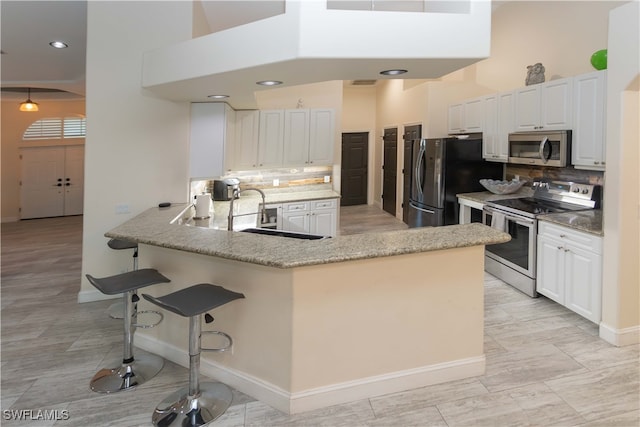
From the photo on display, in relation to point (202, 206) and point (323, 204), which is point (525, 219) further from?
point (202, 206)

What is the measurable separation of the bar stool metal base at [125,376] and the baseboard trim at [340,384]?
8.3 inches

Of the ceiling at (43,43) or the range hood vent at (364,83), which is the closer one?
the ceiling at (43,43)

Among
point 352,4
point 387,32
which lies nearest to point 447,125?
point 352,4

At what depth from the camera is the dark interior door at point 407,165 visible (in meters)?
7.48

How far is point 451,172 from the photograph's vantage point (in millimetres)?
5426

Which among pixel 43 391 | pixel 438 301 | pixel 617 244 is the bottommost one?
pixel 43 391

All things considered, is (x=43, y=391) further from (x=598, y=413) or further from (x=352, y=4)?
(x=352, y=4)

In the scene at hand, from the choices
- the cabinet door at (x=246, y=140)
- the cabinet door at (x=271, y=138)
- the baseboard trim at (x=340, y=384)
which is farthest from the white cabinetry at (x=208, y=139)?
the baseboard trim at (x=340, y=384)

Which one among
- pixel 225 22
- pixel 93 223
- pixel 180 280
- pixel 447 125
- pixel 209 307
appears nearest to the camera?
pixel 209 307

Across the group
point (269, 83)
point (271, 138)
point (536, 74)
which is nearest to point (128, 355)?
point (269, 83)

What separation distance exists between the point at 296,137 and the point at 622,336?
14.5 ft

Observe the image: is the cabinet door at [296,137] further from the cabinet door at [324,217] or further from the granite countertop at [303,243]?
the granite countertop at [303,243]

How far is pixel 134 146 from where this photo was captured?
3902 mm

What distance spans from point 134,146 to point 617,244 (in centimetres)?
443
